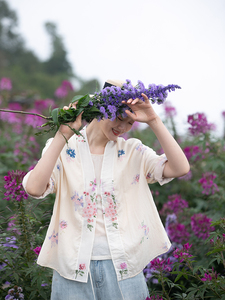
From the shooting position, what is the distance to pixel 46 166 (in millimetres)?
1444

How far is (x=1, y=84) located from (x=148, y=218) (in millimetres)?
4115

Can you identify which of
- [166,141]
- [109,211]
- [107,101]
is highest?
[107,101]

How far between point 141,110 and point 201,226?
1278mm

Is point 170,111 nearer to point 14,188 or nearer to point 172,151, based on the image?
point 172,151

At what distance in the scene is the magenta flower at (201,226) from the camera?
2.36 m

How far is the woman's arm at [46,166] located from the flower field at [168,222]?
4.7 inches

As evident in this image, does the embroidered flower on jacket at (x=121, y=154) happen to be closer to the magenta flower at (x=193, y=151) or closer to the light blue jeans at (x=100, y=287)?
the light blue jeans at (x=100, y=287)

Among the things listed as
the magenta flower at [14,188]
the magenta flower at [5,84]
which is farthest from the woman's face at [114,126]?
the magenta flower at [5,84]

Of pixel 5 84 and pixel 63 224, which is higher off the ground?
pixel 5 84

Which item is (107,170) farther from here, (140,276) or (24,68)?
(24,68)

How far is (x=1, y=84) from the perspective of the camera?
4977 mm

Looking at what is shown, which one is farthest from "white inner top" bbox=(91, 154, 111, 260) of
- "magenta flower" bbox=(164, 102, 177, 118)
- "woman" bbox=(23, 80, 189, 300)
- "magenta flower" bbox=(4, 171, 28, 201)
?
"magenta flower" bbox=(164, 102, 177, 118)

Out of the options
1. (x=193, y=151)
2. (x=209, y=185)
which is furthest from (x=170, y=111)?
(x=209, y=185)

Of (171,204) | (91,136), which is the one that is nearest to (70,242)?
(91,136)
